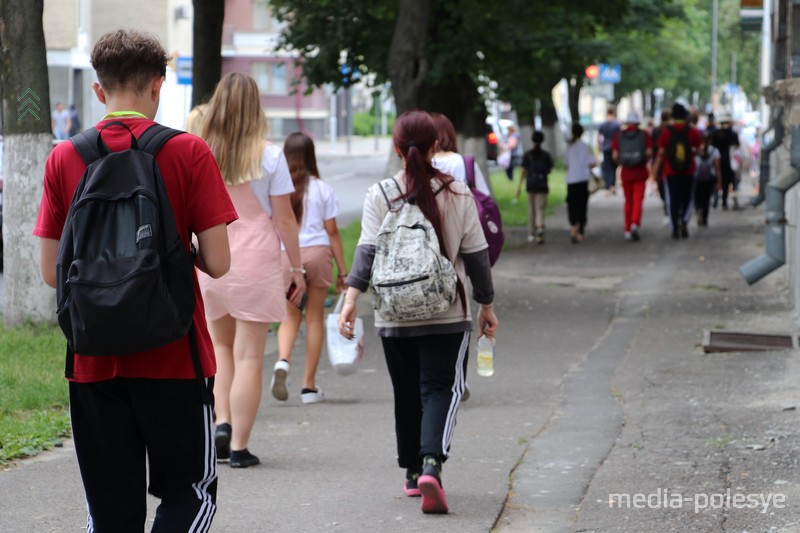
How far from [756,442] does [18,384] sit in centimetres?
436

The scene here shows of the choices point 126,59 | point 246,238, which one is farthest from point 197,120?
point 126,59

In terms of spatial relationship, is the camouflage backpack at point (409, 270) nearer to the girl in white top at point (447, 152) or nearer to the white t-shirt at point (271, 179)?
the white t-shirt at point (271, 179)

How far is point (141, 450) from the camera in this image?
12.6 ft

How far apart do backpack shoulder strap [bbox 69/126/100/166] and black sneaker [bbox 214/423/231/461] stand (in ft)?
10.3

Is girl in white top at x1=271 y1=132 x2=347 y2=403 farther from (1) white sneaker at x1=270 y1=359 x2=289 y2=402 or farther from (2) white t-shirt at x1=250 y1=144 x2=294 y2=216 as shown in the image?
(2) white t-shirt at x1=250 y1=144 x2=294 y2=216

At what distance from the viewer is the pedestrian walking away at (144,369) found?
146 inches

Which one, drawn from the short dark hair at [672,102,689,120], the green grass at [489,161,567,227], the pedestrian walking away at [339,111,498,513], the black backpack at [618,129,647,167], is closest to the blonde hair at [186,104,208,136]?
the pedestrian walking away at [339,111,498,513]

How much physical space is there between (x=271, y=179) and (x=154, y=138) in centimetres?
279

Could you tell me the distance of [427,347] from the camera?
564 centimetres

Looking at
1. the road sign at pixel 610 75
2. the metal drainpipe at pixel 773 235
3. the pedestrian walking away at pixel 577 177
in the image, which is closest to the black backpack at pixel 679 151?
the pedestrian walking away at pixel 577 177

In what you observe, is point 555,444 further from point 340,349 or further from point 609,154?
point 609,154

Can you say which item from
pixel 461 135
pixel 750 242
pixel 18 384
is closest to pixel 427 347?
pixel 18 384

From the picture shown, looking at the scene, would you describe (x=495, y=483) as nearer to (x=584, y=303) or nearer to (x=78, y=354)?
(x=78, y=354)

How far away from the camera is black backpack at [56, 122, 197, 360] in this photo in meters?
3.50
